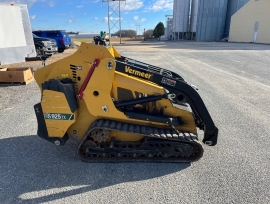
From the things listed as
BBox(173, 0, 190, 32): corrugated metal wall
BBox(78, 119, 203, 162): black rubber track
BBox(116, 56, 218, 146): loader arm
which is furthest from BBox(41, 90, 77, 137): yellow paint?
BBox(173, 0, 190, 32): corrugated metal wall

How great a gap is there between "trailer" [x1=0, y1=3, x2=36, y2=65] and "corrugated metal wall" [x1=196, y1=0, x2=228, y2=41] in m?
46.9

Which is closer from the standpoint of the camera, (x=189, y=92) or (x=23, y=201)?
(x=23, y=201)

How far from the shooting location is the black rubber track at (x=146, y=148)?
3006 millimetres

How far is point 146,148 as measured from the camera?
10.0 ft

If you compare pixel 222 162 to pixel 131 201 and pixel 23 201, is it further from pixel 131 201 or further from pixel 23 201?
pixel 23 201

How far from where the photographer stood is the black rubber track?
301 cm

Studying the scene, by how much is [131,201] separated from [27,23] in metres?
13.7

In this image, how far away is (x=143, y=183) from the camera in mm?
2715

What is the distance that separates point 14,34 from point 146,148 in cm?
1223

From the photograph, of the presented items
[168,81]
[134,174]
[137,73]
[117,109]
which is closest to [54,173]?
[134,174]

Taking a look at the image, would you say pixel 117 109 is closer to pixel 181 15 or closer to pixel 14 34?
pixel 14 34

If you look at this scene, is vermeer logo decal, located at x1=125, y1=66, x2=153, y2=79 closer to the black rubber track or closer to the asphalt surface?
the black rubber track

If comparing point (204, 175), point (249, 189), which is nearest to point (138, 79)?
point (204, 175)

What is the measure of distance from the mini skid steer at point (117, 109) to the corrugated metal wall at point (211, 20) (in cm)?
5387
